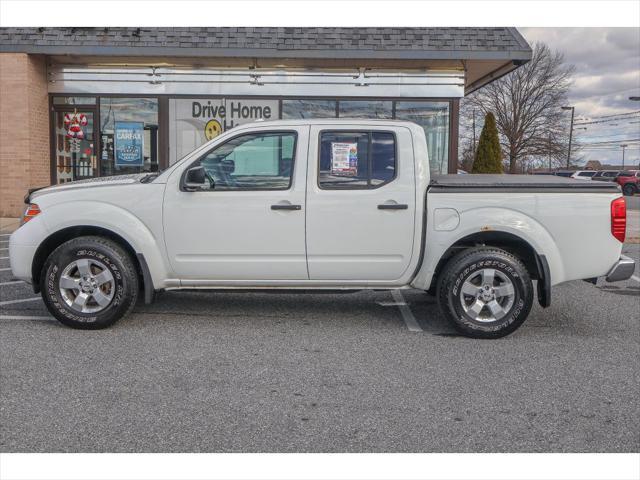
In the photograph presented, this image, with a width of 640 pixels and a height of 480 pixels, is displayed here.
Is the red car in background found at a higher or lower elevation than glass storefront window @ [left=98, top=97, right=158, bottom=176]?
lower

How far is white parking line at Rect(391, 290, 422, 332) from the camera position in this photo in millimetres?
6156

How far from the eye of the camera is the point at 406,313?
6723mm

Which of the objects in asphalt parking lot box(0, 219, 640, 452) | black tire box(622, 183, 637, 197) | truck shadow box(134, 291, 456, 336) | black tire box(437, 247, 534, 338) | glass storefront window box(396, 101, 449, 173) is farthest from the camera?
black tire box(622, 183, 637, 197)

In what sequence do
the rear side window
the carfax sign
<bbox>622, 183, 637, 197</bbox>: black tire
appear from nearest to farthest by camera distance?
the rear side window
the carfax sign
<bbox>622, 183, 637, 197</bbox>: black tire

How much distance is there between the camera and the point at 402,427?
3783mm

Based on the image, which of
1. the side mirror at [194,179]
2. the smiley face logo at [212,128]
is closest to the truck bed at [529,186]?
the side mirror at [194,179]

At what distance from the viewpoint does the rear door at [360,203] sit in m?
5.84

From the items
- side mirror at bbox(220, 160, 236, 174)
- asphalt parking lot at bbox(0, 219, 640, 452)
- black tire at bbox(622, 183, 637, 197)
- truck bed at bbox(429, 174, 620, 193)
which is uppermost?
side mirror at bbox(220, 160, 236, 174)

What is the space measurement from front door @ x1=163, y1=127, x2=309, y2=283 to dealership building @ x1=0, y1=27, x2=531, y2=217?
27.2 feet

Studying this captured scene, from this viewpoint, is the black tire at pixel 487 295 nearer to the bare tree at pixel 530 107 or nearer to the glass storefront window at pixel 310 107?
the glass storefront window at pixel 310 107

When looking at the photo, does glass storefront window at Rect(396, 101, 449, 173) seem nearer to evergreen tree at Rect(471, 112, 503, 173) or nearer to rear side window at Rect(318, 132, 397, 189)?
evergreen tree at Rect(471, 112, 503, 173)

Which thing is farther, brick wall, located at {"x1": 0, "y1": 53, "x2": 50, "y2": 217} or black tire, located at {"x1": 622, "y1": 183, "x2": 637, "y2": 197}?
black tire, located at {"x1": 622, "y1": 183, "x2": 637, "y2": 197}

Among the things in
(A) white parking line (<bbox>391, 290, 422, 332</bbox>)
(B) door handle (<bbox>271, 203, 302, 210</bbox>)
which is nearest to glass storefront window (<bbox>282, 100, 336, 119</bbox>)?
(A) white parking line (<bbox>391, 290, 422, 332</bbox>)

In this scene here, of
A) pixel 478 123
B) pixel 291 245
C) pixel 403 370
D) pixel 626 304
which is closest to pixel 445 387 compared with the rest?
pixel 403 370
